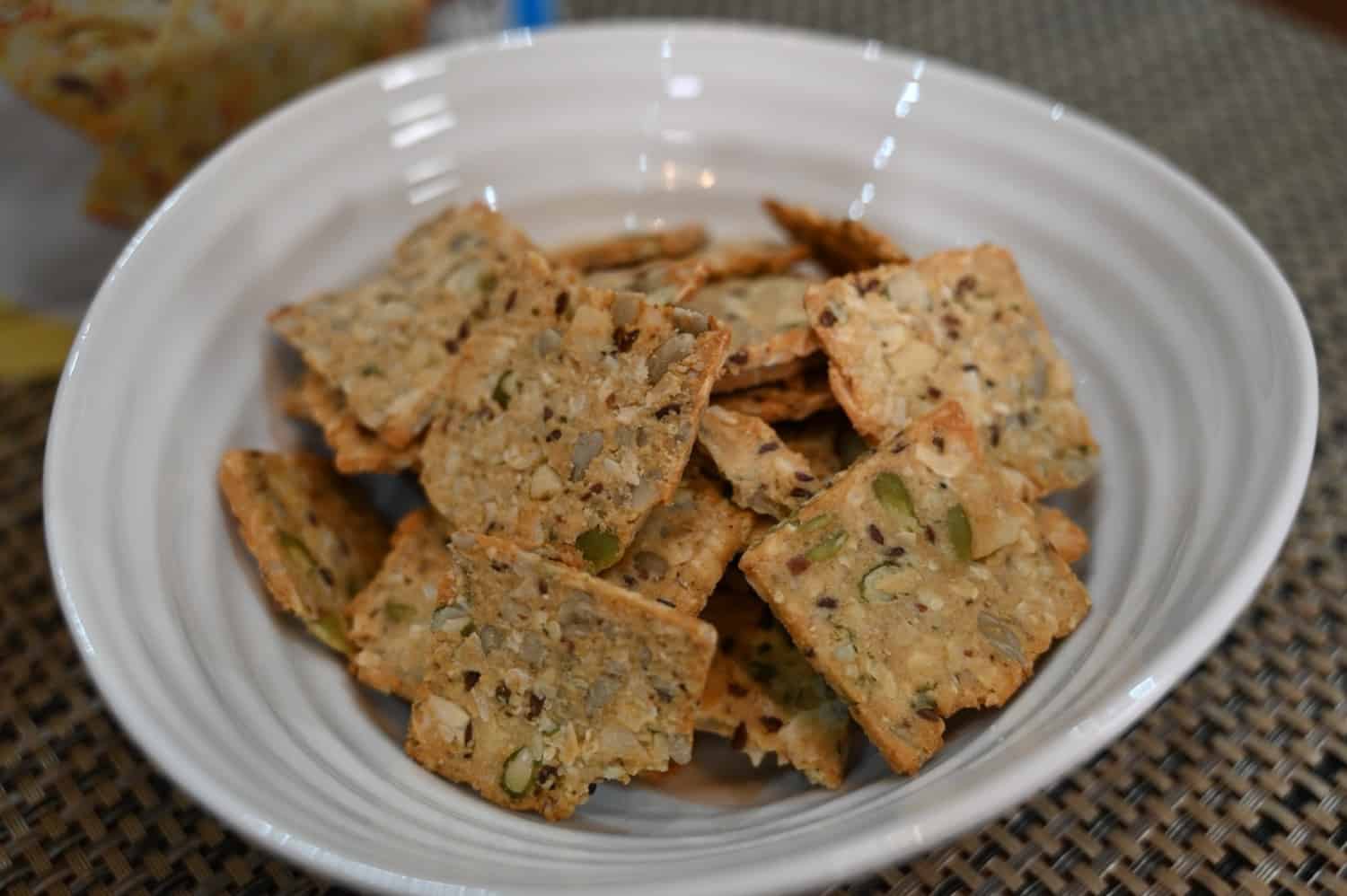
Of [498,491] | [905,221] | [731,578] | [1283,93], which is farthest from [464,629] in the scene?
[1283,93]

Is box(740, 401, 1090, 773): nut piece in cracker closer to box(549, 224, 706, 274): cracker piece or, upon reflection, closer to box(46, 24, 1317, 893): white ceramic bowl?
box(46, 24, 1317, 893): white ceramic bowl

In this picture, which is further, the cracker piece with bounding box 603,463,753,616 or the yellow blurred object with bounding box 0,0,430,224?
the yellow blurred object with bounding box 0,0,430,224

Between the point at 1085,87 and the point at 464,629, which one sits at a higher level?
the point at 464,629

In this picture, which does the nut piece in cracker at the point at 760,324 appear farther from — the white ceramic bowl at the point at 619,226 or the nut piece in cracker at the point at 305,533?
the nut piece in cracker at the point at 305,533

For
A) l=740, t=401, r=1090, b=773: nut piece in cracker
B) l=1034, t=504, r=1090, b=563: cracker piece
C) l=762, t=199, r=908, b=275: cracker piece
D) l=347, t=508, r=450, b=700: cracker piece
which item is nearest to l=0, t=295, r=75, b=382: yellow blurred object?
l=347, t=508, r=450, b=700: cracker piece

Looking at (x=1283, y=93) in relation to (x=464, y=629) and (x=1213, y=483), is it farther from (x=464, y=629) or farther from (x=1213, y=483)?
(x=464, y=629)

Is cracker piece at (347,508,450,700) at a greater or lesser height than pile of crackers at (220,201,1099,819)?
lesser

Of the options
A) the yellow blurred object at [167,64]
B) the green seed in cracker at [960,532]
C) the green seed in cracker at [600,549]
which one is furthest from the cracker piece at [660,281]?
the yellow blurred object at [167,64]
